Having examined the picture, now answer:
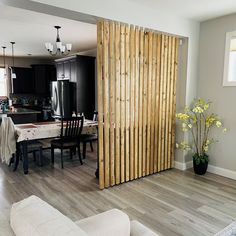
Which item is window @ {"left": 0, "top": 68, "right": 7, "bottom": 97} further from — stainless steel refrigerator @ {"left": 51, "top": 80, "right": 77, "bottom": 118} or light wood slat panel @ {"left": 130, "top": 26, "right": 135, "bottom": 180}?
light wood slat panel @ {"left": 130, "top": 26, "right": 135, "bottom": 180}

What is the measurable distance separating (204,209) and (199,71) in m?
2.44

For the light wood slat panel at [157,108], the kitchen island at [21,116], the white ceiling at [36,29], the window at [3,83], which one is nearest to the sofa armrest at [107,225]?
the light wood slat panel at [157,108]

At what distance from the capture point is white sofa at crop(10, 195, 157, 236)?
2.98ft

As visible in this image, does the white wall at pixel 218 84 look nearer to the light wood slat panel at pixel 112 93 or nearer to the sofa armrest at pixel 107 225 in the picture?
the light wood slat panel at pixel 112 93

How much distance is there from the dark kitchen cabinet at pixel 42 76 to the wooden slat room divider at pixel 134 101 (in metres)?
6.01

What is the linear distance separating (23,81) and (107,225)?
8390 millimetres

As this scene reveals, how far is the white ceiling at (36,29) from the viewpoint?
3.63m

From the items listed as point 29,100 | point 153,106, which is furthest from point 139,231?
point 29,100

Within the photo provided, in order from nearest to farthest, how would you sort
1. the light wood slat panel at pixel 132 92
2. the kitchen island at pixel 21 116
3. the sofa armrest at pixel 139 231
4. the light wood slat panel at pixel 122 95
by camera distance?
1. the sofa armrest at pixel 139 231
2. the light wood slat panel at pixel 122 95
3. the light wood slat panel at pixel 132 92
4. the kitchen island at pixel 21 116

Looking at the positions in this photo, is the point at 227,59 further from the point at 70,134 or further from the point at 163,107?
the point at 70,134

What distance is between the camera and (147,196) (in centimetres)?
314

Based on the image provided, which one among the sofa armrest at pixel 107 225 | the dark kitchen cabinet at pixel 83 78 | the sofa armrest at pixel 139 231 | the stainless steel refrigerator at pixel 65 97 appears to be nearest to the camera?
the sofa armrest at pixel 107 225

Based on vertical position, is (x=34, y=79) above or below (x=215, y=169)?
above

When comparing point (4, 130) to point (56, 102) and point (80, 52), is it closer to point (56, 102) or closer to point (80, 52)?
point (56, 102)
